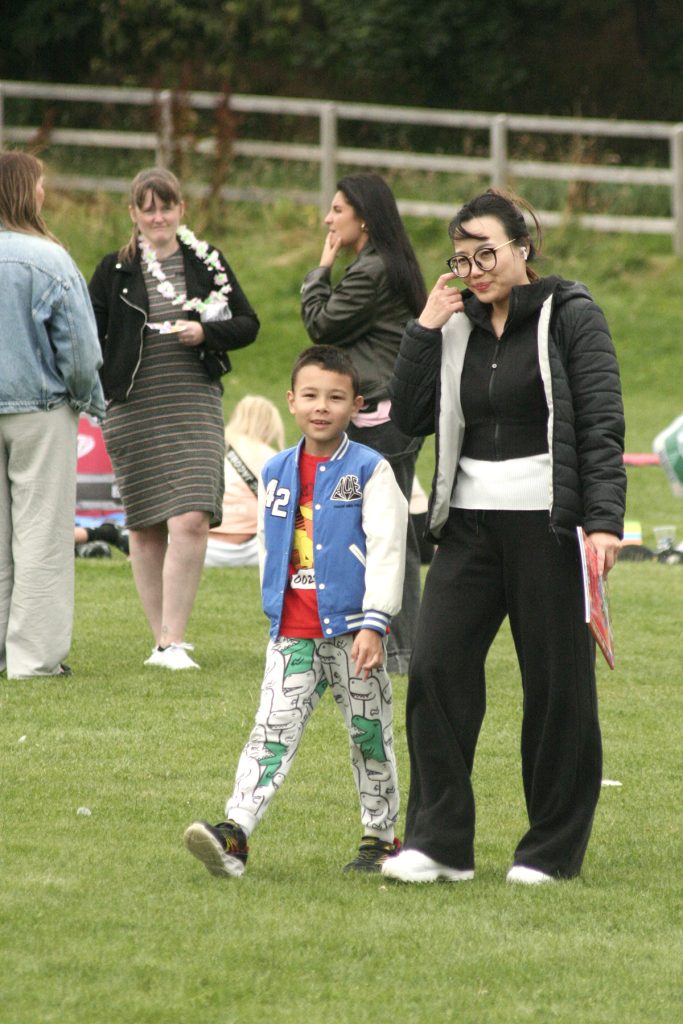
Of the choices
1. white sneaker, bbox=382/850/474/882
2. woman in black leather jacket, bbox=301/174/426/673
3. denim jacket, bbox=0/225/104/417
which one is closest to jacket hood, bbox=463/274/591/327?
white sneaker, bbox=382/850/474/882

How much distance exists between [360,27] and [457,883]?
26.4 meters

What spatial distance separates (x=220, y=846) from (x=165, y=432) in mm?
3299

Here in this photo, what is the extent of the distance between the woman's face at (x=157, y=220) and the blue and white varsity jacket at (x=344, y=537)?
2.90 metres

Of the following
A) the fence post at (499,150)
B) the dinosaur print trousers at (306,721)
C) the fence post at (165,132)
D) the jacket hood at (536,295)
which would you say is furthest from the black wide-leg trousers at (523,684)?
the fence post at (165,132)

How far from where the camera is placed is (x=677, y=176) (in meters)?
21.2

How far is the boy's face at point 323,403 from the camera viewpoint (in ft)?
16.7

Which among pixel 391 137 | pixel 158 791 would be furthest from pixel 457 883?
pixel 391 137

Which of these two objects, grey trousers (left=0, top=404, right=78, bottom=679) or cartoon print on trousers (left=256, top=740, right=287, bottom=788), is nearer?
cartoon print on trousers (left=256, top=740, right=287, bottom=788)

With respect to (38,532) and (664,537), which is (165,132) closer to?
(664,537)

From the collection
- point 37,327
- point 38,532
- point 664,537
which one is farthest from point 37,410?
point 664,537

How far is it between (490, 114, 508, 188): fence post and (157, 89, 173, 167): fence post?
4181mm

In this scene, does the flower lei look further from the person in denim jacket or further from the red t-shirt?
the red t-shirt

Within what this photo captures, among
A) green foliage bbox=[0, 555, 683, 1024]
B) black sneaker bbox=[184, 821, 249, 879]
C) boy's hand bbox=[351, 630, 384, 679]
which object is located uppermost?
boy's hand bbox=[351, 630, 384, 679]

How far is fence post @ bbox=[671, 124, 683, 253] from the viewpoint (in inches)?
824
